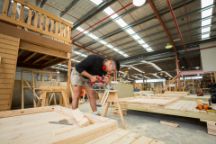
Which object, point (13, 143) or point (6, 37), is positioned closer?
point (13, 143)

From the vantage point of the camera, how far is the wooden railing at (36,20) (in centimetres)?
244

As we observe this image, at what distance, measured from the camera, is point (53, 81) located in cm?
504

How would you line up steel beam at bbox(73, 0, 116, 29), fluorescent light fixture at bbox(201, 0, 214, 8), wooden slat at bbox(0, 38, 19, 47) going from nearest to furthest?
wooden slat at bbox(0, 38, 19, 47) < steel beam at bbox(73, 0, 116, 29) < fluorescent light fixture at bbox(201, 0, 214, 8)

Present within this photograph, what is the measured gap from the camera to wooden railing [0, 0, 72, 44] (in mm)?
2436

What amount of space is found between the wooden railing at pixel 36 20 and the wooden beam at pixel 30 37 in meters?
0.19


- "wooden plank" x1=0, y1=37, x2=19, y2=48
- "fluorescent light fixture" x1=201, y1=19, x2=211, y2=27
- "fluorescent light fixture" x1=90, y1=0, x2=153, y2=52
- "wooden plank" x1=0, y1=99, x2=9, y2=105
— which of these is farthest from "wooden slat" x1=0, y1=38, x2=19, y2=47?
"fluorescent light fixture" x1=201, y1=19, x2=211, y2=27

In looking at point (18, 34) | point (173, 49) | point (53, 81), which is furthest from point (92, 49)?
point (18, 34)

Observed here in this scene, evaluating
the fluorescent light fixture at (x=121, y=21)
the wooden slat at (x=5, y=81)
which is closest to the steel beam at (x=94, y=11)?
the fluorescent light fixture at (x=121, y=21)

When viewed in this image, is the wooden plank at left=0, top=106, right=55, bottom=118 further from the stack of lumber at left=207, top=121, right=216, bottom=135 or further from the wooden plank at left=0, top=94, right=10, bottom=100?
the stack of lumber at left=207, top=121, right=216, bottom=135

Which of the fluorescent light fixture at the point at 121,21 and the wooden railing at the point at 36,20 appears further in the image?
the fluorescent light fixture at the point at 121,21

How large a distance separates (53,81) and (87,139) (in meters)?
4.76

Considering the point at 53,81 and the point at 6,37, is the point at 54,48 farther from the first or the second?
the point at 53,81

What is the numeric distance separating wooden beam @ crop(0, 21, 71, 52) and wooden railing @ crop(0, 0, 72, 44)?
193mm

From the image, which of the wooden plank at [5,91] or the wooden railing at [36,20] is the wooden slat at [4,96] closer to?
the wooden plank at [5,91]
